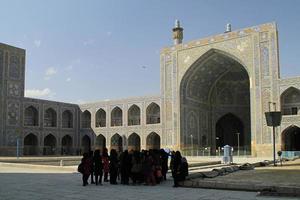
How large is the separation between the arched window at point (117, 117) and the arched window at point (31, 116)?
7.81 meters

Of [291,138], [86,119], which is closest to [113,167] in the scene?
[291,138]

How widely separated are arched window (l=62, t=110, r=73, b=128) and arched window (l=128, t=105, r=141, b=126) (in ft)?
23.4

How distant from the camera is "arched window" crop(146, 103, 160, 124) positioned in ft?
125

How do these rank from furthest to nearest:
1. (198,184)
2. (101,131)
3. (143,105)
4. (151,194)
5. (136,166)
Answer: (101,131) → (143,105) → (136,166) → (198,184) → (151,194)

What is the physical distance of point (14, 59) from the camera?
36.2 metres

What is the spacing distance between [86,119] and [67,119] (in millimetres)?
2180

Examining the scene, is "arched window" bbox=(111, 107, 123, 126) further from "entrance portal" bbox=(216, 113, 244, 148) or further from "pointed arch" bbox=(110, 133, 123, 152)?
"entrance portal" bbox=(216, 113, 244, 148)

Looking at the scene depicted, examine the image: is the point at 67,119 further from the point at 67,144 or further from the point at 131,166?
the point at 131,166

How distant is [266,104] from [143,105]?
13479 millimetres

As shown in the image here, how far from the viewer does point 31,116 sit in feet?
128

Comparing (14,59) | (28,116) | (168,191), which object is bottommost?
(168,191)

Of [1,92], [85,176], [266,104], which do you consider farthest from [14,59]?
[85,176]

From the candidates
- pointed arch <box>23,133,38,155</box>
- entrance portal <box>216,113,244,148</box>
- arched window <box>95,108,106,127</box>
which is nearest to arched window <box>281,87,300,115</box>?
entrance portal <box>216,113,244,148</box>

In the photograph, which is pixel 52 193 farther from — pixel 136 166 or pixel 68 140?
pixel 68 140
